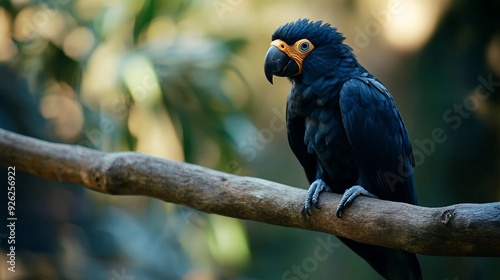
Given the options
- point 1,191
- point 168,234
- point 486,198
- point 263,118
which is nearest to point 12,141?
point 1,191

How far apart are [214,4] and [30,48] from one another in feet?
4.92

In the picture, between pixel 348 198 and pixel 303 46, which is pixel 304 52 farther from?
pixel 348 198

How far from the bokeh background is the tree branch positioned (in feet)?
3.37

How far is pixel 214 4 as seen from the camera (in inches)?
173

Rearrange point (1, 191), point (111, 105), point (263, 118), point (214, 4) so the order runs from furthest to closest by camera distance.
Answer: point (263, 118) < point (214, 4) < point (111, 105) < point (1, 191)

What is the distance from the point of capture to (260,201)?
213 centimetres

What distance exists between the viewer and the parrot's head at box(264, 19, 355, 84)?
2.42 m

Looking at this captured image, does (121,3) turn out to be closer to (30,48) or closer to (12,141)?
(30,48)

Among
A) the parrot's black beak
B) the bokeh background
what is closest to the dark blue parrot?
the parrot's black beak

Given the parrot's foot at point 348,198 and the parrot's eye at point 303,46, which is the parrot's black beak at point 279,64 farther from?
the parrot's foot at point 348,198

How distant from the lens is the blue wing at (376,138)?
225 centimetres

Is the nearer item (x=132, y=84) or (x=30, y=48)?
(x=132, y=84)

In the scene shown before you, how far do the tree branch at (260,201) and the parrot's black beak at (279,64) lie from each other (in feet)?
1.77

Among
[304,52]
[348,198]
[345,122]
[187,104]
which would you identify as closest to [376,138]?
[345,122]
